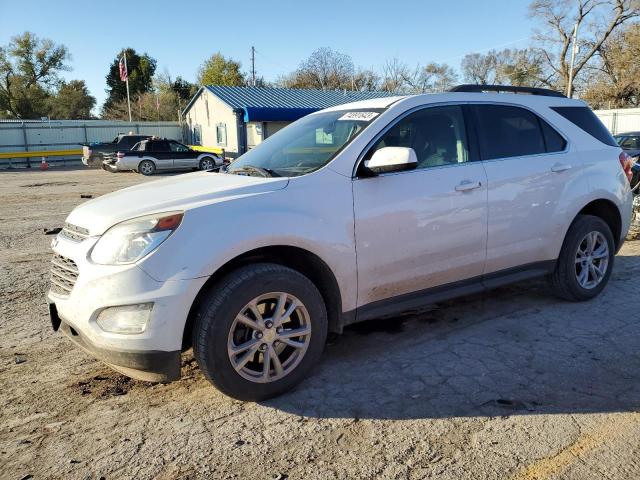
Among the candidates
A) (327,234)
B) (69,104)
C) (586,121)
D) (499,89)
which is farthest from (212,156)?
(69,104)

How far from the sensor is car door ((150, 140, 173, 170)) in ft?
77.5

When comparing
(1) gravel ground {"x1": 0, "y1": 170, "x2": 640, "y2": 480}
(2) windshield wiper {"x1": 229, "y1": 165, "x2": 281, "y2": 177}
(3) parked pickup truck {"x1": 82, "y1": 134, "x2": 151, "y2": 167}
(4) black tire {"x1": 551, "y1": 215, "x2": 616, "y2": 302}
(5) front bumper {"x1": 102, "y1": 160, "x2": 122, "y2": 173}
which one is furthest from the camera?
(3) parked pickup truck {"x1": 82, "y1": 134, "x2": 151, "y2": 167}

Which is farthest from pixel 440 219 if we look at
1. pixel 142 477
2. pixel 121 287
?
pixel 142 477

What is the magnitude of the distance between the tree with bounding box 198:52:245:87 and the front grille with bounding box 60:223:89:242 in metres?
63.4

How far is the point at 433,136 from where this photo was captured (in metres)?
4.09

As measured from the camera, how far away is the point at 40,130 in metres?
34.7

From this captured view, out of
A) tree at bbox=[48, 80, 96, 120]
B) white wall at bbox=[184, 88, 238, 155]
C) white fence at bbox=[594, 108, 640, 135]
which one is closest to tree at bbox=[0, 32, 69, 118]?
tree at bbox=[48, 80, 96, 120]

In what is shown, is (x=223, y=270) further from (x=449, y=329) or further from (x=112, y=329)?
(x=449, y=329)

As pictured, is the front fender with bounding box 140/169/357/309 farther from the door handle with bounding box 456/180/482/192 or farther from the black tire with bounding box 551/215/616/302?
the black tire with bounding box 551/215/616/302

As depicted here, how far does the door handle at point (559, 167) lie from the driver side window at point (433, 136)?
0.97m

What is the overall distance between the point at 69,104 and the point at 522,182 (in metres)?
67.5

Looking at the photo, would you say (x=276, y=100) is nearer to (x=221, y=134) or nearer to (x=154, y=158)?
(x=221, y=134)

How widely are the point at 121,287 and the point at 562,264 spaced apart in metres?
3.89

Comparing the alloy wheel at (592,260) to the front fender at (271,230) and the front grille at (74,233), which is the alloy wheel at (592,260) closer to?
the front fender at (271,230)
